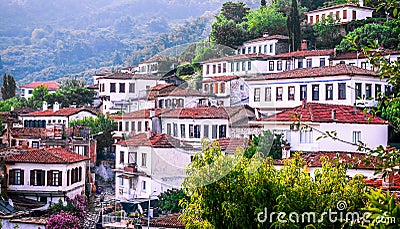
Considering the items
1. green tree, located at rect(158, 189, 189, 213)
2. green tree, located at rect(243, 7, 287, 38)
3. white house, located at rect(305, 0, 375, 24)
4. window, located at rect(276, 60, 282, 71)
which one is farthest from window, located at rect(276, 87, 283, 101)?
green tree, located at rect(243, 7, 287, 38)

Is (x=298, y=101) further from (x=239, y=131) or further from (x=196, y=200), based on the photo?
(x=196, y=200)

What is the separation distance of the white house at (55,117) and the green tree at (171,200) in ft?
75.6

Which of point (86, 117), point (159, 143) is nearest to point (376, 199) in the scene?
point (159, 143)

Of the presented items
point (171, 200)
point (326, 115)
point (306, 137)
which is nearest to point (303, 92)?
point (326, 115)

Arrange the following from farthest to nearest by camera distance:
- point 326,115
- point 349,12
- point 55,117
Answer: point 55,117
point 349,12
point 326,115

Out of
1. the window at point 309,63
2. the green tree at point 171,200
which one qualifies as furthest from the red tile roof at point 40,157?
the window at point 309,63

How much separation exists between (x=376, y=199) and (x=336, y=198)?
→ 6.38 m

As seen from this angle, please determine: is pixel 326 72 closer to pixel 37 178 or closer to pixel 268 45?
pixel 268 45

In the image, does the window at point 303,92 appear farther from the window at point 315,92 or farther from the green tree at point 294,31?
the green tree at point 294,31

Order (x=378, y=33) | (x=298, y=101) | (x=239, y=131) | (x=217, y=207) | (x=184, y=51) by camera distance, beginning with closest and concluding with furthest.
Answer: (x=184, y=51)
(x=217, y=207)
(x=239, y=131)
(x=298, y=101)
(x=378, y=33)

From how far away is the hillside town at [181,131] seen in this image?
16.1 meters

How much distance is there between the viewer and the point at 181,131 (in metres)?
14.5

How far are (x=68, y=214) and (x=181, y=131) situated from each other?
16.0m

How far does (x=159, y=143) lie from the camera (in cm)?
1791
